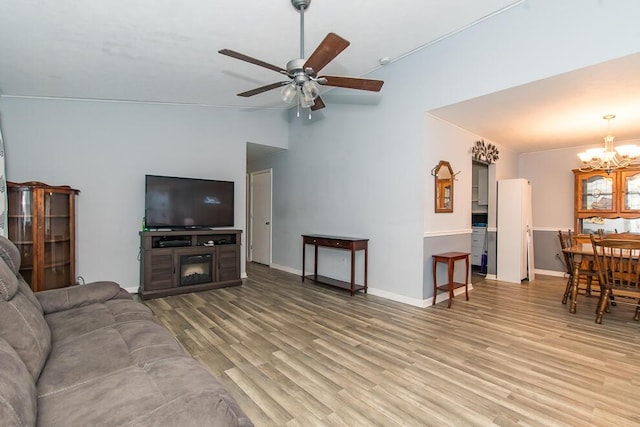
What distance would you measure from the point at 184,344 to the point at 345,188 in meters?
3.05

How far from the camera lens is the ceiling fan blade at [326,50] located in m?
2.06

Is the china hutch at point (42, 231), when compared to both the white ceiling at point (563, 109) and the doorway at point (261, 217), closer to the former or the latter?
the doorway at point (261, 217)

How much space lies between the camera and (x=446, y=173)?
13.8ft

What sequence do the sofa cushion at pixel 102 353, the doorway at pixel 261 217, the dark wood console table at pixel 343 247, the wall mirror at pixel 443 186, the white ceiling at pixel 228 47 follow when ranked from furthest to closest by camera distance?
the doorway at pixel 261 217
the dark wood console table at pixel 343 247
the wall mirror at pixel 443 186
the white ceiling at pixel 228 47
the sofa cushion at pixel 102 353

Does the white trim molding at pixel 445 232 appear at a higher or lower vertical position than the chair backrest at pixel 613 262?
higher

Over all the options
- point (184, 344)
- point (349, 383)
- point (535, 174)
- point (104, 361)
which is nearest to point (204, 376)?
point (104, 361)

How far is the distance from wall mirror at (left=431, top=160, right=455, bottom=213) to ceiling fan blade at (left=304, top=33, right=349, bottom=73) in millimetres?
2242

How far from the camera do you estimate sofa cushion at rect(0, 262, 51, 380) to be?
132 cm

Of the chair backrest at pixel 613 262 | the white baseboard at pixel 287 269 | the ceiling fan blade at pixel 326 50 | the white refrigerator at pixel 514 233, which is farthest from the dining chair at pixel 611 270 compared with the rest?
the white baseboard at pixel 287 269

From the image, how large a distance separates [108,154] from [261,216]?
10.3 ft

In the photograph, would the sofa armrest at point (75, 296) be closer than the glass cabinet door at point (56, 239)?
Yes

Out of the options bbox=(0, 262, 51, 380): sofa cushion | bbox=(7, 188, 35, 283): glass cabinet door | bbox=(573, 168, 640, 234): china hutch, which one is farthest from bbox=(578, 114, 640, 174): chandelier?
bbox=(7, 188, 35, 283): glass cabinet door

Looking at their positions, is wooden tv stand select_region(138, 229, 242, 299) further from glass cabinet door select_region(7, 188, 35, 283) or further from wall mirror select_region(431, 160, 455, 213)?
wall mirror select_region(431, 160, 455, 213)

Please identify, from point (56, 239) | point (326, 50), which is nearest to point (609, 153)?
point (326, 50)
